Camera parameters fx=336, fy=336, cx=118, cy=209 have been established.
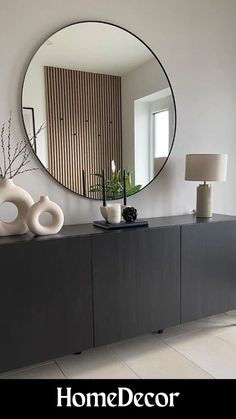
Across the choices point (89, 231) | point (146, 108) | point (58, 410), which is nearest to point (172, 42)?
point (146, 108)

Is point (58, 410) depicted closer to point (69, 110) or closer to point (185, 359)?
point (185, 359)

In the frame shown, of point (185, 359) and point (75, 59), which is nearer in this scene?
point (185, 359)

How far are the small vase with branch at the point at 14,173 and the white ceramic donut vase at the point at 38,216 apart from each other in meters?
0.07

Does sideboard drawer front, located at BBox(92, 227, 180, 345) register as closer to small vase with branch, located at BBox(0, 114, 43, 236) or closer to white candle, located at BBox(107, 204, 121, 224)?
white candle, located at BBox(107, 204, 121, 224)

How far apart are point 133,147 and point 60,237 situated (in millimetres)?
952

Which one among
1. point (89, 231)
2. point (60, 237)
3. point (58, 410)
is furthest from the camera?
point (89, 231)

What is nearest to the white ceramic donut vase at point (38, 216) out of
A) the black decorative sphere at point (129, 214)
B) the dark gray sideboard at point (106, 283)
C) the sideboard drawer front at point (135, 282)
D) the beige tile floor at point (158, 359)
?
the dark gray sideboard at point (106, 283)

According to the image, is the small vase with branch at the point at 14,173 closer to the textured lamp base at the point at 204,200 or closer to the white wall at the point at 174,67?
the white wall at the point at 174,67

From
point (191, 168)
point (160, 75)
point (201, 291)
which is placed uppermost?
point (160, 75)

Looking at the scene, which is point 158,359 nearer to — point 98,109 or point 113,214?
point 113,214

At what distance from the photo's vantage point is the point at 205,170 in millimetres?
2316

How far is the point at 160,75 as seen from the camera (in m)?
2.43

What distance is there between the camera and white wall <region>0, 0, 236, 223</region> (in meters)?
2.00

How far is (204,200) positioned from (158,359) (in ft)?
3.68
